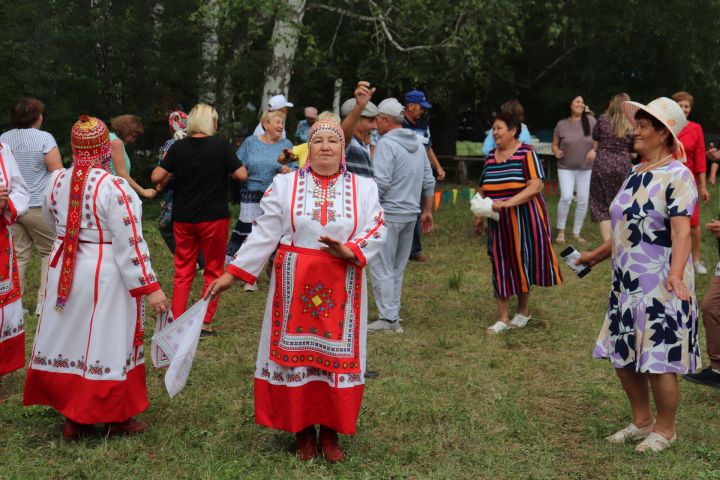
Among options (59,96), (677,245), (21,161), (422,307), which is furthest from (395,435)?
(59,96)

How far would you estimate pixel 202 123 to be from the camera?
7258 millimetres

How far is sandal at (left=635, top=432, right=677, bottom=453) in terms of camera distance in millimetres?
5098

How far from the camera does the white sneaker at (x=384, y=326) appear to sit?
7934 mm

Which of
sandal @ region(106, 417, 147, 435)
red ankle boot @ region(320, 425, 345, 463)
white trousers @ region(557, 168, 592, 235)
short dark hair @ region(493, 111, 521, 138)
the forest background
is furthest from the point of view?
the forest background

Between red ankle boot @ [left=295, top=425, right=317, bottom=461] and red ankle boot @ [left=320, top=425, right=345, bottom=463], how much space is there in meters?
0.05

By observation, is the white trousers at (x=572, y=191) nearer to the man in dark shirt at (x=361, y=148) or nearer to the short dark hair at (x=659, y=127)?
the man in dark shirt at (x=361, y=148)

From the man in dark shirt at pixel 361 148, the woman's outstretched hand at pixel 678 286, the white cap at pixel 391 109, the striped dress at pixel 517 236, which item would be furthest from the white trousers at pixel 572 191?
the woman's outstretched hand at pixel 678 286

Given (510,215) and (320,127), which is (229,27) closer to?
(510,215)

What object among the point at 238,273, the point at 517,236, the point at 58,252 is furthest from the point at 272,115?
the point at 238,273

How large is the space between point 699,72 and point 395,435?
696 inches

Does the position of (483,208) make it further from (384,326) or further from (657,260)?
(657,260)

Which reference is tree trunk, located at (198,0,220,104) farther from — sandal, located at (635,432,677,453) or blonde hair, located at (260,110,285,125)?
sandal, located at (635,432,677,453)

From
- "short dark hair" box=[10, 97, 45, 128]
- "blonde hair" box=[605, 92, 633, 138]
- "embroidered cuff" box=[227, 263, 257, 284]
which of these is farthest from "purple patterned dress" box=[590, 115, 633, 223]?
"embroidered cuff" box=[227, 263, 257, 284]

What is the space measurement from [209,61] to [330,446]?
10.5m
